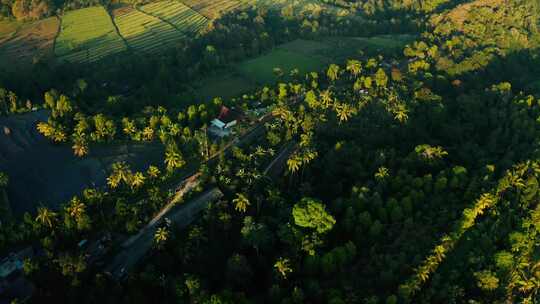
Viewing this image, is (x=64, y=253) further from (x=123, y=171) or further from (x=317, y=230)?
(x=317, y=230)

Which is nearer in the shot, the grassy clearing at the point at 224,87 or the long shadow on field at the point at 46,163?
the long shadow on field at the point at 46,163

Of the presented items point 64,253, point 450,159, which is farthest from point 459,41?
point 64,253

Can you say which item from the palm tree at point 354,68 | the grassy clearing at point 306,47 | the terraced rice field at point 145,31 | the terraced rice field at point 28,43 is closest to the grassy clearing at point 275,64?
the grassy clearing at point 306,47

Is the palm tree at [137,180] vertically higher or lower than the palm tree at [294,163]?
lower

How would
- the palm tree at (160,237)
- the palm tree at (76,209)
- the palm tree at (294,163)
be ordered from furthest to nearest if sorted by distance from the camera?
the palm tree at (294,163) < the palm tree at (76,209) < the palm tree at (160,237)

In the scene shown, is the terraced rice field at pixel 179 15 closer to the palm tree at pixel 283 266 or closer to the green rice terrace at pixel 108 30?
the green rice terrace at pixel 108 30

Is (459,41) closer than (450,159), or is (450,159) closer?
(450,159)

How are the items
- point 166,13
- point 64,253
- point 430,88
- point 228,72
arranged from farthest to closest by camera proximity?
1. point 166,13
2. point 228,72
3. point 430,88
4. point 64,253

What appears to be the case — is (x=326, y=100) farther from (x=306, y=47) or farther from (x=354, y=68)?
(x=306, y=47)
